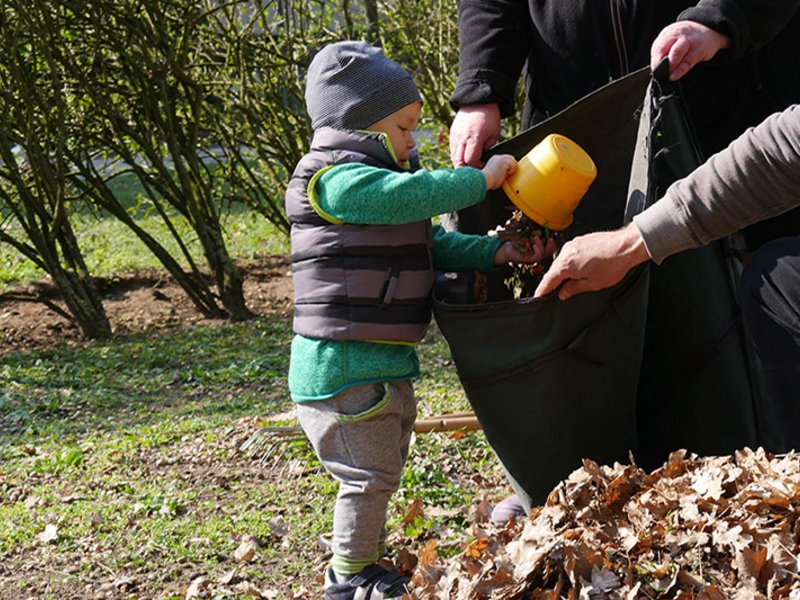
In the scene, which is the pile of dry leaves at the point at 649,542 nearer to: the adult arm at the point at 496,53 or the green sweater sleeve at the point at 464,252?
the green sweater sleeve at the point at 464,252

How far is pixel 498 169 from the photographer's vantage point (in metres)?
3.12

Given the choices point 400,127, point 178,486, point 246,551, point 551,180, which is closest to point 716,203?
point 551,180

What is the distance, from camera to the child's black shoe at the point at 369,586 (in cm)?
308

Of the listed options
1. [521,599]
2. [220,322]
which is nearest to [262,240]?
[220,322]

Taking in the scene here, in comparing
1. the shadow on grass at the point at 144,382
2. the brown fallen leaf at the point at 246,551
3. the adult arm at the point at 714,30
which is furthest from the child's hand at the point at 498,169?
the shadow on grass at the point at 144,382

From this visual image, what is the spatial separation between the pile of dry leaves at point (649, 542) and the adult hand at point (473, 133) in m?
1.09

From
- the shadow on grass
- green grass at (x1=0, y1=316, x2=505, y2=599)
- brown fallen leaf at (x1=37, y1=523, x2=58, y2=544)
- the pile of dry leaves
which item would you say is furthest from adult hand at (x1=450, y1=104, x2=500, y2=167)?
the shadow on grass

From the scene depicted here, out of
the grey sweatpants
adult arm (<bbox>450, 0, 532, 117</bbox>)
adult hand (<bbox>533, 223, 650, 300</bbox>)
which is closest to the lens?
adult hand (<bbox>533, 223, 650, 300</bbox>)

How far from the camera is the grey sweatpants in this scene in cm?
304

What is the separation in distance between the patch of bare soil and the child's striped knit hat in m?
5.76

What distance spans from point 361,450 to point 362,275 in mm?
466

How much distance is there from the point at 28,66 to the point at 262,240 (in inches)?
180

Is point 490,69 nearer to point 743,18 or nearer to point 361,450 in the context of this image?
point 743,18

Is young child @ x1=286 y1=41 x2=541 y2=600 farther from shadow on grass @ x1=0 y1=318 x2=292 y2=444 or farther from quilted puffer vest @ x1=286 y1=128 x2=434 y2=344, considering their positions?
shadow on grass @ x1=0 y1=318 x2=292 y2=444
